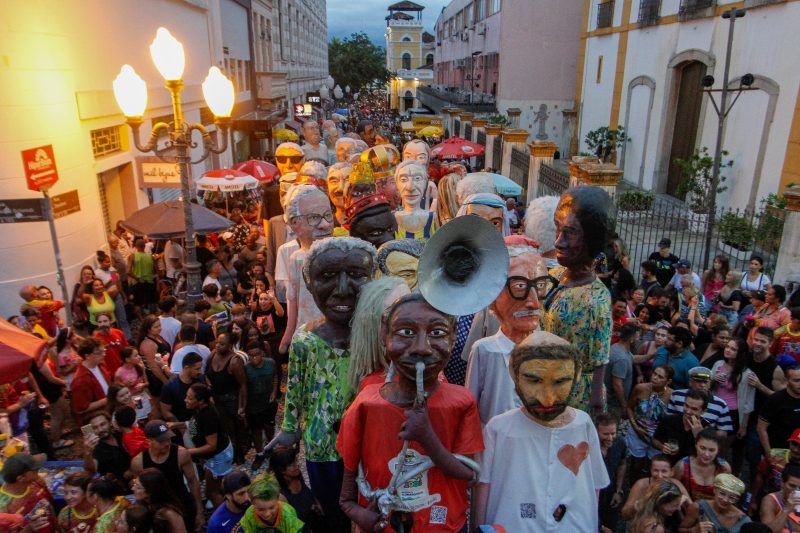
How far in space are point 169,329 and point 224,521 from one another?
2890mm

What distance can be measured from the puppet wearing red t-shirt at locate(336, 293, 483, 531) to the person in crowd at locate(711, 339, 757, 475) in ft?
11.4

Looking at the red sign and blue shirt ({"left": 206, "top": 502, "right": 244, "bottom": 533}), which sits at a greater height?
the red sign

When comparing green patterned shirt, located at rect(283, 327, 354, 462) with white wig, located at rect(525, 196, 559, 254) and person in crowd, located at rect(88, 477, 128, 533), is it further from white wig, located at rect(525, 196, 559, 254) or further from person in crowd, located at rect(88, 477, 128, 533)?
white wig, located at rect(525, 196, 559, 254)

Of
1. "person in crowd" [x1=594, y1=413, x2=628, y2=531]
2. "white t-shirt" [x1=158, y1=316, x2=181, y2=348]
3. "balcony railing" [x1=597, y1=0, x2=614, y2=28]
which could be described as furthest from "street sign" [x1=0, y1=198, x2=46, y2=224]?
"balcony railing" [x1=597, y1=0, x2=614, y2=28]

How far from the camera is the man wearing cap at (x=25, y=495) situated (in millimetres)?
3406

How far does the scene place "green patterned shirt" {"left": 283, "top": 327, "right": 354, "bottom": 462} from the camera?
2.79m

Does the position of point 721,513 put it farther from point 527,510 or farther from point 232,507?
point 232,507

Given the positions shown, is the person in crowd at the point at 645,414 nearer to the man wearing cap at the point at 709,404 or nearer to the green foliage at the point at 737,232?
the man wearing cap at the point at 709,404

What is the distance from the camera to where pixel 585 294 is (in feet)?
9.57

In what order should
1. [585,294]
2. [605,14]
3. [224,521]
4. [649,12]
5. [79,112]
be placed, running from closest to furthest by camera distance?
[585,294] < [224,521] < [79,112] < [649,12] < [605,14]

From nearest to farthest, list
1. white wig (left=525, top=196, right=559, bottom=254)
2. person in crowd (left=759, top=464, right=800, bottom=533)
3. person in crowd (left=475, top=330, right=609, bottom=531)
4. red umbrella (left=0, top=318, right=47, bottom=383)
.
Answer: person in crowd (left=475, top=330, right=609, bottom=531) → person in crowd (left=759, top=464, right=800, bottom=533) → red umbrella (left=0, top=318, right=47, bottom=383) → white wig (left=525, top=196, right=559, bottom=254)

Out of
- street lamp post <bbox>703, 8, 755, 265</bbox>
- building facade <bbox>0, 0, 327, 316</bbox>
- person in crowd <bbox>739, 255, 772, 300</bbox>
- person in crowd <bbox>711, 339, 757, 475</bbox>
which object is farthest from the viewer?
street lamp post <bbox>703, 8, 755, 265</bbox>

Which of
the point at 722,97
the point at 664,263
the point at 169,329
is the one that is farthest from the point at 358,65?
the point at 169,329

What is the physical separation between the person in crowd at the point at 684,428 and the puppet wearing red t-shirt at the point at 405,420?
8.37 ft
